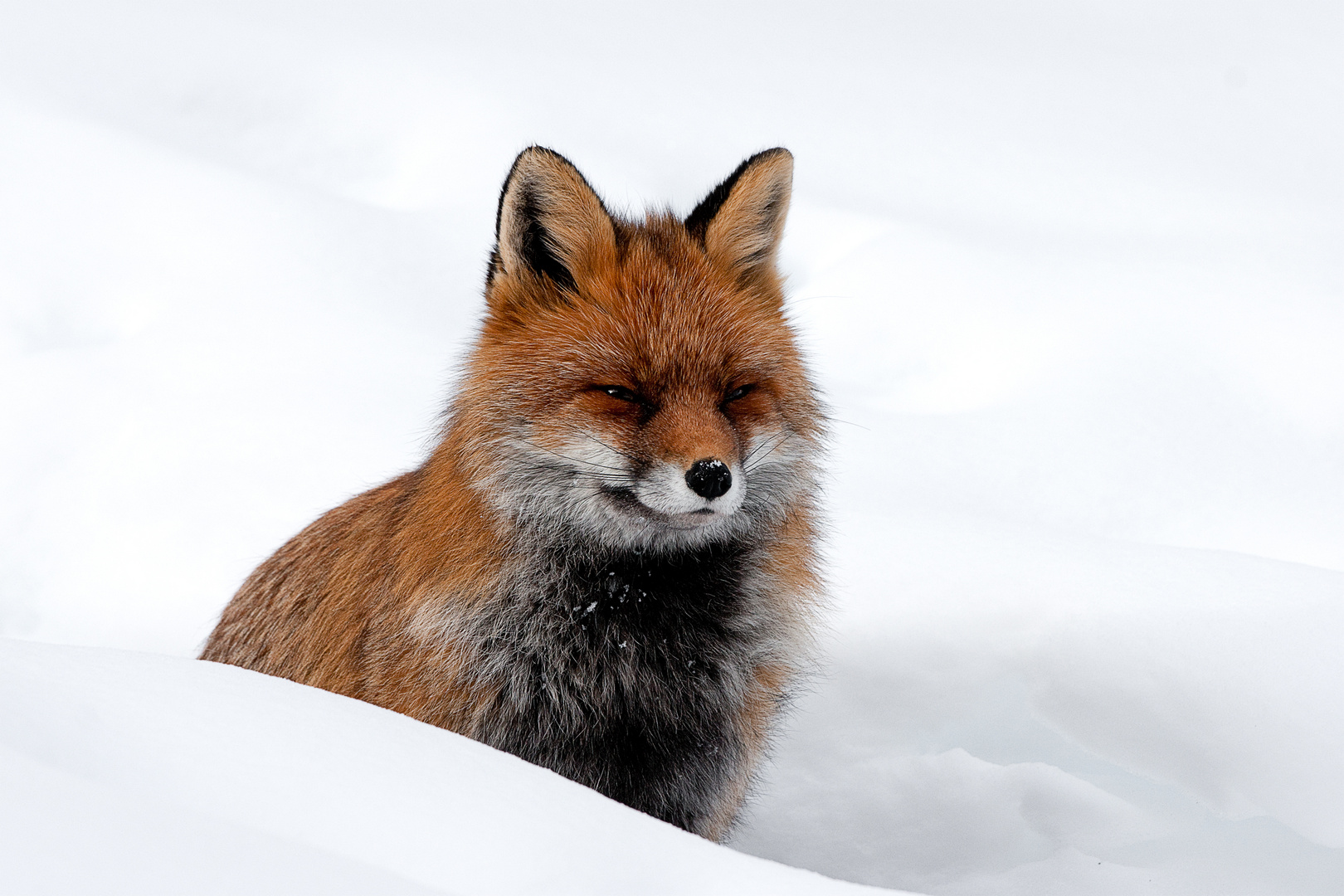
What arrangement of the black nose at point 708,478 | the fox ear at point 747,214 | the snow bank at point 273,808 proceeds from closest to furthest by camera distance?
the snow bank at point 273,808 → the black nose at point 708,478 → the fox ear at point 747,214

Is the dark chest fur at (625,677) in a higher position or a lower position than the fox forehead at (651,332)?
lower

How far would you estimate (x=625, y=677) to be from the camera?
9.66ft

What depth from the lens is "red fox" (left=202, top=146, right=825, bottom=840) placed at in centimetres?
285

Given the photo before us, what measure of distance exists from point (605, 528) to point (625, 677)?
0.40 m

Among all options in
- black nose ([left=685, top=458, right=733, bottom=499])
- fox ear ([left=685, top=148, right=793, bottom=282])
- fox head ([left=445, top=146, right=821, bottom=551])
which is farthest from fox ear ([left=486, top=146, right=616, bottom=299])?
black nose ([left=685, top=458, right=733, bottom=499])

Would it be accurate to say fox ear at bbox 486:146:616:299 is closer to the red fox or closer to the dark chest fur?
the red fox

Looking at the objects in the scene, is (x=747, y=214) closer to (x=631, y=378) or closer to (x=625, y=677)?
(x=631, y=378)

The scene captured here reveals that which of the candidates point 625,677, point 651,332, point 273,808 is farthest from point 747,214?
point 273,808

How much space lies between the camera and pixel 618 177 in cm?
871

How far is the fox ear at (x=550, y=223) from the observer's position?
2953mm

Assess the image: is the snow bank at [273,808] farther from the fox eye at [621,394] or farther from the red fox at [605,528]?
the fox eye at [621,394]

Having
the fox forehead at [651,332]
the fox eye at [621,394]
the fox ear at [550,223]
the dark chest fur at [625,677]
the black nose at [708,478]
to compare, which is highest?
the fox ear at [550,223]

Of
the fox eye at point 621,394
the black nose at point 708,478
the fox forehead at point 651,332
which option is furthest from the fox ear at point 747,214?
the black nose at point 708,478

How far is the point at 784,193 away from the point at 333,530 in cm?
185
